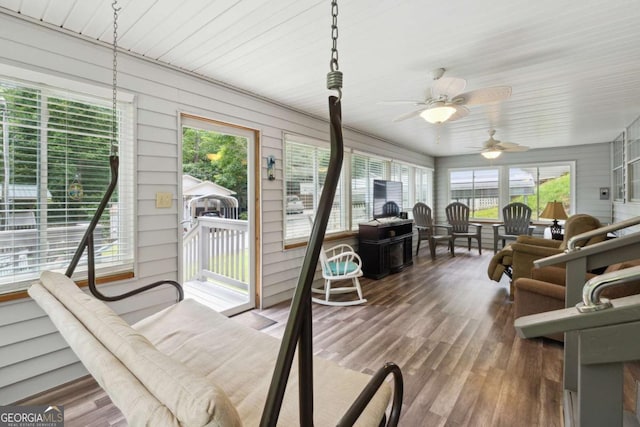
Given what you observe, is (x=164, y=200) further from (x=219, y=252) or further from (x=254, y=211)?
(x=219, y=252)

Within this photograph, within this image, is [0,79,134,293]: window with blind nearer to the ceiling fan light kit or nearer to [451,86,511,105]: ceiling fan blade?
the ceiling fan light kit

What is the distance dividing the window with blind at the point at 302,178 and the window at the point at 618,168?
547 cm

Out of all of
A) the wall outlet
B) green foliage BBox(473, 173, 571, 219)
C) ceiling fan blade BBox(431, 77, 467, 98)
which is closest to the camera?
ceiling fan blade BBox(431, 77, 467, 98)

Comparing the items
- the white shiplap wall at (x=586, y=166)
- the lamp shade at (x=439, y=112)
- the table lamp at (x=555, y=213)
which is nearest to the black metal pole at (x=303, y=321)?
the lamp shade at (x=439, y=112)

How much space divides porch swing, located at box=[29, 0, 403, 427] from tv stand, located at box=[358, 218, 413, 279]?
3.38 m

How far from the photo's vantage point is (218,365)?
1441 millimetres

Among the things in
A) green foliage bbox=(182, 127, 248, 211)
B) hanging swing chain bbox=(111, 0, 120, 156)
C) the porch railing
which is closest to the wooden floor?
the porch railing

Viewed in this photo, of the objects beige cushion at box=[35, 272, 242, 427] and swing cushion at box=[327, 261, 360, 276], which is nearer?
beige cushion at box=[35, 272, 242, 427]

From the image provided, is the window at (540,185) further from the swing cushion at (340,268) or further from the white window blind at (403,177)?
the swing cushion at (340,268)

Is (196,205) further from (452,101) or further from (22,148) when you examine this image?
(452,101)

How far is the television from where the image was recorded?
5.44 metres

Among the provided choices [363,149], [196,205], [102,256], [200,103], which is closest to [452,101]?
[200,103]

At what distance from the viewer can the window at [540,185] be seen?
7.03 meters

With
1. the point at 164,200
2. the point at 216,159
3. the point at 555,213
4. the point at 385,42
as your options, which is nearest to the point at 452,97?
the point at 385,42
